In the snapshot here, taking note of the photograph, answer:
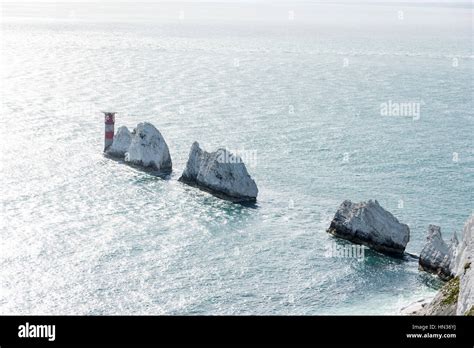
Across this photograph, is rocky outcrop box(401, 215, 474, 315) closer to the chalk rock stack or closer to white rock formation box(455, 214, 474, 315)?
white rock formation box(455, 214, 474, 315)

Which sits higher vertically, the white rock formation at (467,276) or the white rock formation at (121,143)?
the white rock formation at (467,276)

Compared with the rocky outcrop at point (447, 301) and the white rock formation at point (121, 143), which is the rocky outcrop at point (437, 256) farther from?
the white rock formation at point (121, 143)

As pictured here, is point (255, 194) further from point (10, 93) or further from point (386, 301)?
point (10, 93)

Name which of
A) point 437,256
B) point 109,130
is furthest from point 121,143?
point 437,256

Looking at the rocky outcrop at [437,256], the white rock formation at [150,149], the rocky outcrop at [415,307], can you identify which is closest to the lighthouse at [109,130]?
the white rock formation at [150,149]

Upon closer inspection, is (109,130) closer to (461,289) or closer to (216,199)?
(216,199)

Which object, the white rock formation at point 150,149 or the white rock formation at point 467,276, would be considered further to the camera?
the white rock formation at point 150,149
